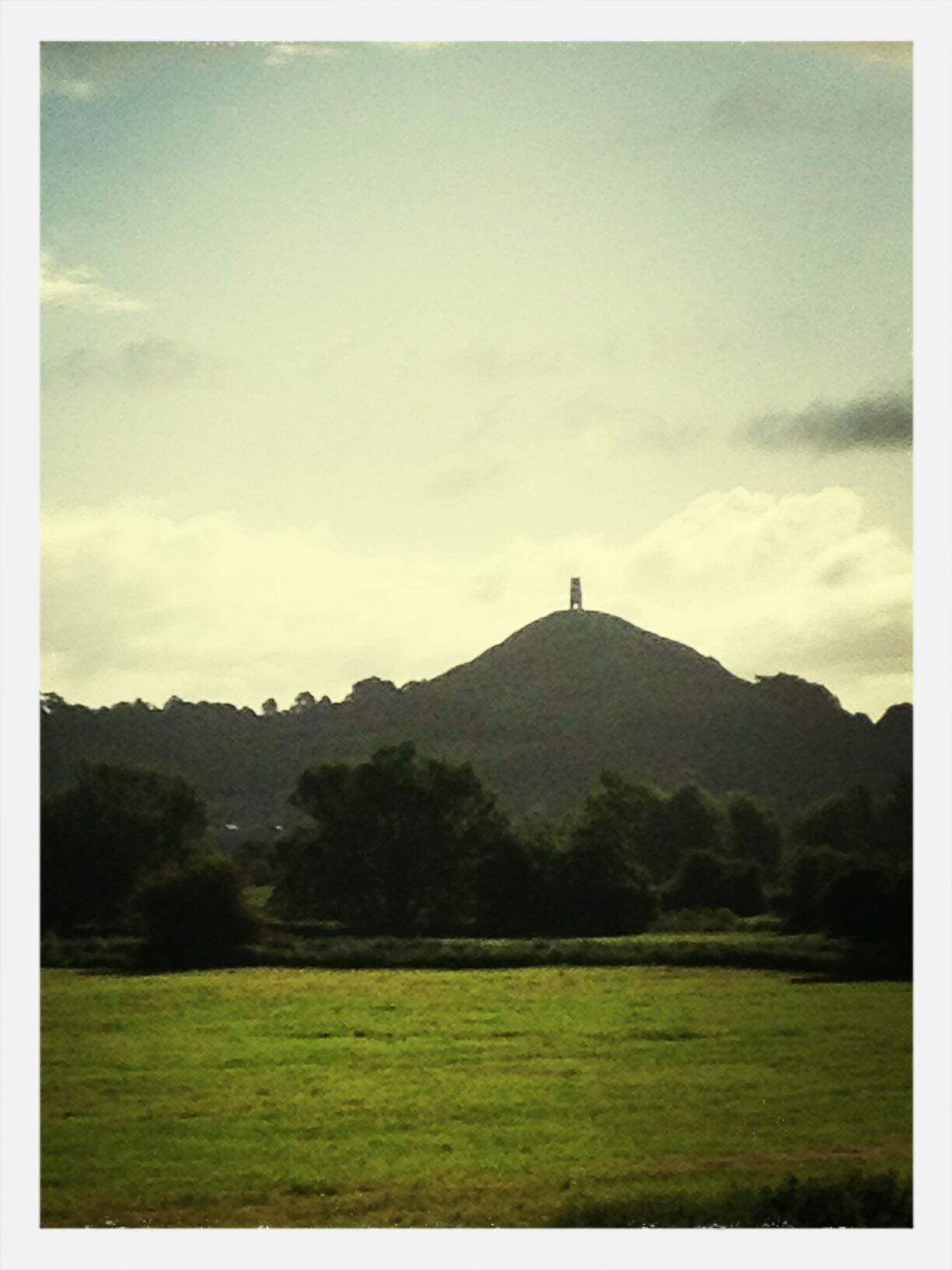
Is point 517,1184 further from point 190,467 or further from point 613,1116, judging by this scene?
point 190,467

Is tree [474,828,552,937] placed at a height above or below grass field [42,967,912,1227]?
above

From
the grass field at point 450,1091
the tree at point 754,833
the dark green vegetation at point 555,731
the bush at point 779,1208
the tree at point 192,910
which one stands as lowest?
the bush at point 779,1208

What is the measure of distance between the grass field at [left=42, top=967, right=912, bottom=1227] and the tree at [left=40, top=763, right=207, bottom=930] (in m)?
0.21

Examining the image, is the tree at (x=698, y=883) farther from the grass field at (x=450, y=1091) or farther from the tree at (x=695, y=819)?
the grass field at (x=450, y=1091)

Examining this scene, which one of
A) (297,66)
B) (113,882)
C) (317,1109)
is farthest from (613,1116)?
(297,66)

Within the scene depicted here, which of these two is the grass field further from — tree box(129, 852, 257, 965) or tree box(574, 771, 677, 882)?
tree box(574, 771, 677, 882)

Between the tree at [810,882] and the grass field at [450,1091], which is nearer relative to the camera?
the grass field at [450,1091]

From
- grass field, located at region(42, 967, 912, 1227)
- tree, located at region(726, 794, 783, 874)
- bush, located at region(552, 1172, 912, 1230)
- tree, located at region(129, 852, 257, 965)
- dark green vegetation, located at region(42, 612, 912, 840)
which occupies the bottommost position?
bush, located at region(552, 1172, 912, 1230)

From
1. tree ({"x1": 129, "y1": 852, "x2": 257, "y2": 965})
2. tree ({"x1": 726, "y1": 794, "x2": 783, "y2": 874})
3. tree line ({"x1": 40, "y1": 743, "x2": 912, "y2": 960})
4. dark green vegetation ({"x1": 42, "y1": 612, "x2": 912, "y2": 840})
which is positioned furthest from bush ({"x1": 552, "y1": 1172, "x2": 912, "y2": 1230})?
tree ({"x1": 129, "y1": 852, "x2": 257, "y2": 965})

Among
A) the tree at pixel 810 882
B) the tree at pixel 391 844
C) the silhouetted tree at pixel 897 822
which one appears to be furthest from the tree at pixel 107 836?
the silhouetted tree at pixel 897 822

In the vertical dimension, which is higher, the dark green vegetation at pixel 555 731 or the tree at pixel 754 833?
the dark green vegetation at pixel 555 731

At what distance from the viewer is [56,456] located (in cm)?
414

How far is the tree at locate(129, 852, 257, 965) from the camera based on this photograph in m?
4.10

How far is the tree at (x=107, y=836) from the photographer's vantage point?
13.4 ft
